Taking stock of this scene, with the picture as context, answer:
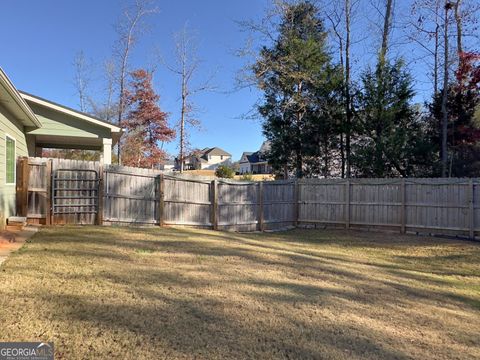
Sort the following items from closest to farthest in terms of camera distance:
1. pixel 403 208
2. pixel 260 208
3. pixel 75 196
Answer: pixel 75 196 < pixel 403 208 < pixel 260 208

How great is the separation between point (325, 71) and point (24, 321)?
16774 mm

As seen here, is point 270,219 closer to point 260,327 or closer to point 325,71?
point 325,71

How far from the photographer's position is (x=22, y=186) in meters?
8.71

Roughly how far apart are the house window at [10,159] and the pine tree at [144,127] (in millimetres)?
16964

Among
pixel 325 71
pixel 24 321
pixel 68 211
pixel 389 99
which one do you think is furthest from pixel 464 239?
pixel 24 321

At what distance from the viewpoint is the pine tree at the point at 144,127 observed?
2608 cm

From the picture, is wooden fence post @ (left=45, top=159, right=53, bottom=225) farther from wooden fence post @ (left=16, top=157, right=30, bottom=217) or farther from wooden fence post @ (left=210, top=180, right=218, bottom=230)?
wooden fence post @ (left=210, top=180, right=218, bottom=230)

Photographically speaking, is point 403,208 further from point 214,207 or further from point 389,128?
point 214,207

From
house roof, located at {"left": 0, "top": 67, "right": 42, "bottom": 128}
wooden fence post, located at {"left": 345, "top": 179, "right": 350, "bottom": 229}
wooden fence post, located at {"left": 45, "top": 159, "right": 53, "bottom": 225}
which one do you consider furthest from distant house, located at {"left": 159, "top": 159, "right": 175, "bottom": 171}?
wooden fence post, located at {"left": 45, "top": 159, "right": 53, "bottom": 225}

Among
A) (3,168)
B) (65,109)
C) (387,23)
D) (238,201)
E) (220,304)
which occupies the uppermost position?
(387,23)

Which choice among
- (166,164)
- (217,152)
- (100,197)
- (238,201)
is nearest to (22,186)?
(100,197)

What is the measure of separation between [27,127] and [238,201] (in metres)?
6.58

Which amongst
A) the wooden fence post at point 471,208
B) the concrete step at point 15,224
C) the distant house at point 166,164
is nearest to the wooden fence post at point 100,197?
the concrete step at point 15,224

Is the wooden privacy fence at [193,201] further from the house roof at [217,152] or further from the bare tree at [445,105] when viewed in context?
the house roof at [217,152]
